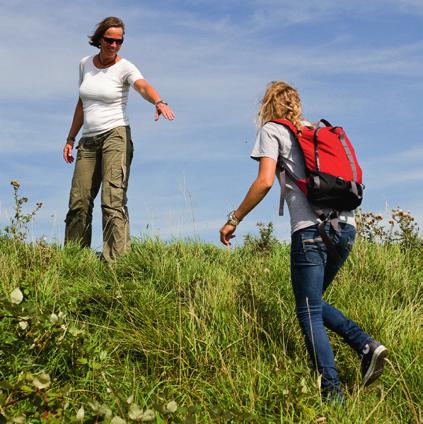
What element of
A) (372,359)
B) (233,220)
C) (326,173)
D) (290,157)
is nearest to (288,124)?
(290,157)

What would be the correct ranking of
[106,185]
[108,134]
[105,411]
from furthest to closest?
[108,134] → [106,185] → [105,411]

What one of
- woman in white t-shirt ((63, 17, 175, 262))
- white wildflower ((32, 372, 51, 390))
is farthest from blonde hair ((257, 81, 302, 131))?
woman in white t-shirt ((63, 17, 175, 262))

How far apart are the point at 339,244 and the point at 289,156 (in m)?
0.70

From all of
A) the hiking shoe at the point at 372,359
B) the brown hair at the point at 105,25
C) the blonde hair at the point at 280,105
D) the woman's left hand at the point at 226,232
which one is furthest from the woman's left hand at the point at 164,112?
the hiking shoe at the point at 372,359

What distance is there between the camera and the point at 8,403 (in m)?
3.91

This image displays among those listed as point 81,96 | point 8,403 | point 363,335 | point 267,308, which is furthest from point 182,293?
point 81,96

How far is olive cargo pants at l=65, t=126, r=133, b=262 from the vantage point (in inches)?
311

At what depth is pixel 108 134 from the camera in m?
8.05

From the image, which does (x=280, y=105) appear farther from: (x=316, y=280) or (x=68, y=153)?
(x=68, y=153)

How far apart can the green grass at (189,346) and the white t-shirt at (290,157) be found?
3.07 feet

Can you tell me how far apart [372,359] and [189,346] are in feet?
4.46

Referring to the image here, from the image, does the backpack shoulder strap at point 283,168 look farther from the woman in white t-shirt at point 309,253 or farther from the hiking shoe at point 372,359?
the hiking shoe at point 372,359

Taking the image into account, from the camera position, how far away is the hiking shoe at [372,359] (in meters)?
4.66

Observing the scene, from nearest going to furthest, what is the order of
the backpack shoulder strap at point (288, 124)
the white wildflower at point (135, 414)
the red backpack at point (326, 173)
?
the white wildflower at point (135, 414) < the red backpack at point (326, 173) < the backpack shoulder strap at point (288, 124)
